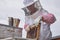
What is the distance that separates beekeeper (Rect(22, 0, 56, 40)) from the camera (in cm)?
419

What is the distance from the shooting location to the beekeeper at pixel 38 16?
13.8ft

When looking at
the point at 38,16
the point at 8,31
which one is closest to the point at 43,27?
the point at 38,16

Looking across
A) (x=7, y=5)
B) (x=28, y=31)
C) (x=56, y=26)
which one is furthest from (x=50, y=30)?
(x=7, y=5)

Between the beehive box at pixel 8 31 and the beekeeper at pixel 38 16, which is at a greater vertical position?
the beekeeper at pixel 38 16

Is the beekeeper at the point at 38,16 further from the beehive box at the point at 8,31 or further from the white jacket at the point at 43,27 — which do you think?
the beehive box at the point at 8,31

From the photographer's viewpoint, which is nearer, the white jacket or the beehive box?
the beehive box

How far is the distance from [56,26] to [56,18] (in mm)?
196

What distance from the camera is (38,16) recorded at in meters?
4.32

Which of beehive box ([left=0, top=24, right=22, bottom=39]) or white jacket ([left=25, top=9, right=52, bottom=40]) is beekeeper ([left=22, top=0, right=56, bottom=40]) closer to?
white jacket ([left=25, top=9, right=52, bottom=40])

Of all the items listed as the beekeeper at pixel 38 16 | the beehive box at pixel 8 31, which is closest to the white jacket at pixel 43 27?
the beekeeper at pixel 38 16

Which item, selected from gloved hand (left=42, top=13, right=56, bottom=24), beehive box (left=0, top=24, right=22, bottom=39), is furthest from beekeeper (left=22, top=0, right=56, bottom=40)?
beehive box (left=0, top=24, right=22, bottom=39)

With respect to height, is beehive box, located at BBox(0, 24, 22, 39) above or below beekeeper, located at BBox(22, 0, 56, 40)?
below

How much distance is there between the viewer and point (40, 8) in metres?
4.50

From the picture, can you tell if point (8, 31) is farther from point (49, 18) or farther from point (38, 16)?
point (49, 18)
